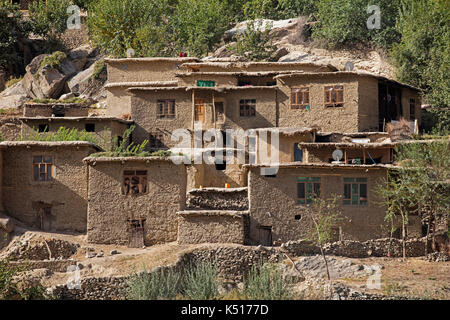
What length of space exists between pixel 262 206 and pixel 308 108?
9160 millimetres

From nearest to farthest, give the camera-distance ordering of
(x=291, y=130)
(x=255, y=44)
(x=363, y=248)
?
(x=363, y=248), (x=291, y=130), (x=255, y=44)

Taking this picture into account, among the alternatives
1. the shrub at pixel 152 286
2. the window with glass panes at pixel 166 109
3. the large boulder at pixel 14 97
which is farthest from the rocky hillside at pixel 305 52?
the shrub at pixel 152 286

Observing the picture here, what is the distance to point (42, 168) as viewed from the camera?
116ft

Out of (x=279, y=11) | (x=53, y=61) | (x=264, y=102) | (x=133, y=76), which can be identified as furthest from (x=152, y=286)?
(x=279, y=11)

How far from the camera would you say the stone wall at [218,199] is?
3453 cm

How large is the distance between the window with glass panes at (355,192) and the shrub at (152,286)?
27.3 ft

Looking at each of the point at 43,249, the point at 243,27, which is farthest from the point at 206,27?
the point at 43,249

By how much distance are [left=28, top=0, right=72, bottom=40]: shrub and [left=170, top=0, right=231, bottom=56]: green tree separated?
31.1 feet

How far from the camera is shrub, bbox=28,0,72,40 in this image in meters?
60.1

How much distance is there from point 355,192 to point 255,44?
2069cm

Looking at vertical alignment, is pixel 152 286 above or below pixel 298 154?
below

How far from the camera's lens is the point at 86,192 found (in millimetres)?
35094

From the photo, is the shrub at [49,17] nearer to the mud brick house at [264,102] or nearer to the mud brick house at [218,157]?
the mud brick house at [218,157]

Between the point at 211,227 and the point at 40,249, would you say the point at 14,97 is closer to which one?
the point at 40,249
